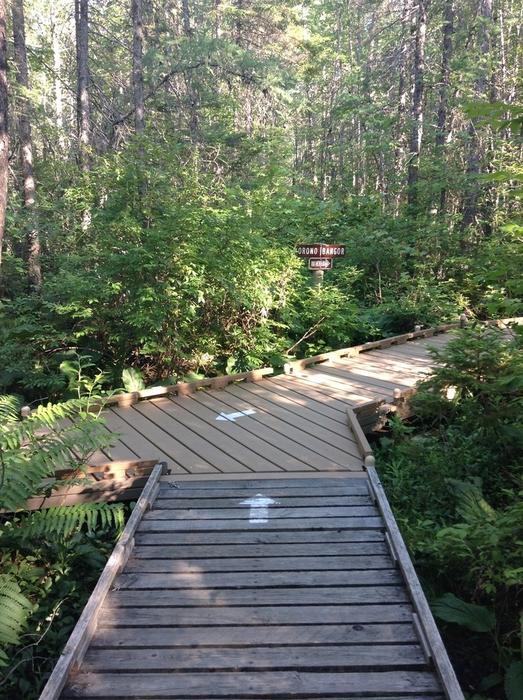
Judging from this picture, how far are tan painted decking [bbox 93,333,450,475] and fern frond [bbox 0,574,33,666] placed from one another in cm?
149

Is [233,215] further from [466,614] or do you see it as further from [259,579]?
[466,614]

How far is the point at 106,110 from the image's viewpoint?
17.9 m

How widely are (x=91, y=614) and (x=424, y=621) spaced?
5.74 feet

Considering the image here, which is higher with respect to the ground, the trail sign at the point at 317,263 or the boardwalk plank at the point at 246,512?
the trail sign at the point at 317,263

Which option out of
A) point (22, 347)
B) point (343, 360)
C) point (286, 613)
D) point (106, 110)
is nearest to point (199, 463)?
point (286, 613)

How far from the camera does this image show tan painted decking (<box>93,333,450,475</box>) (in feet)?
16.0

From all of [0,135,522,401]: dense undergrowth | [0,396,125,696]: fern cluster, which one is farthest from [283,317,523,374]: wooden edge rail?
[0,396,125,696]: fern cluster

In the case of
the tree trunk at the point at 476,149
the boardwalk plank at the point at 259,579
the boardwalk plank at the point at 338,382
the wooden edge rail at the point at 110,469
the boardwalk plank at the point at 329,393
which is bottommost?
the boardwalk plank at the point at 259,579

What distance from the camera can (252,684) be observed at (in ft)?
8.12

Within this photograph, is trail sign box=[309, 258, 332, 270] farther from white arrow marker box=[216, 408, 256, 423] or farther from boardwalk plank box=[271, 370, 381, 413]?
white arrow marker box=[216, 408, 256, 423]

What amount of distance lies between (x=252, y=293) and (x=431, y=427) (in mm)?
2852

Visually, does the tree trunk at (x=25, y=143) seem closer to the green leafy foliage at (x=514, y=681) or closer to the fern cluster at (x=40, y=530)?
the fern cluster at (x=40, y=530)

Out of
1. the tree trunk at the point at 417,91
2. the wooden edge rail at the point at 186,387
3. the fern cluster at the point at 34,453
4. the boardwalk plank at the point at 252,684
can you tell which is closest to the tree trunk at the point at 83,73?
the tree trunk at the point at 417,91

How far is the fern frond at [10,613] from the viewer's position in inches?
124
